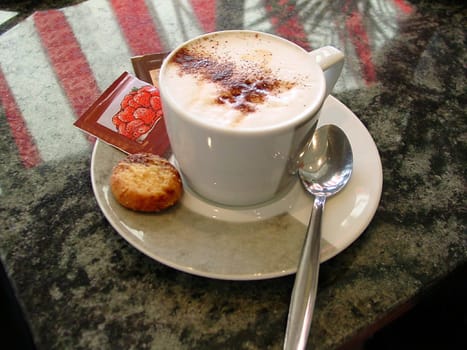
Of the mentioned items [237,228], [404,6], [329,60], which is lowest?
[404,6]

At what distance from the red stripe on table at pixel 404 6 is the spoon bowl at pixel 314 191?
663 millimetres

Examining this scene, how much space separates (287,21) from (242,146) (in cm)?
70

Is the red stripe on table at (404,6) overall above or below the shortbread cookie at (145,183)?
below

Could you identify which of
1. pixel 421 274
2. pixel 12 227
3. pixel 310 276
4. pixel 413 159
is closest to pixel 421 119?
pixel 413 159

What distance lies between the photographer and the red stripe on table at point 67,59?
871 mm

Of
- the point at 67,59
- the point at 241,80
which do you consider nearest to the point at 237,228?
Result: the point at 241,80

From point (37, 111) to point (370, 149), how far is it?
59 cm

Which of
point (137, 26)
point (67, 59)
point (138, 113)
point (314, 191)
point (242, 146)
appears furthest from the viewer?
point (137, 26)

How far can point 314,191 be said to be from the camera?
66cm

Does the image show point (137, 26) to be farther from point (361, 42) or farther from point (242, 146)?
point (242, 146)

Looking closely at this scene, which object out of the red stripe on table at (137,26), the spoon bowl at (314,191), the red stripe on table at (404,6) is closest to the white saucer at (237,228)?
the spoon bowl at (314,191)

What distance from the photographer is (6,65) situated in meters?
0.92

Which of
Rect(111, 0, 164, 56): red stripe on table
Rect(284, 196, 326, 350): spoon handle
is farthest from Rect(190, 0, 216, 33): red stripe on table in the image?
Rect(284, 196, 326, 350): spoon handle

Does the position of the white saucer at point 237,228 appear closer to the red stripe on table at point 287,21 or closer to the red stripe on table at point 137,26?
the red stripe on table at point 137,26
